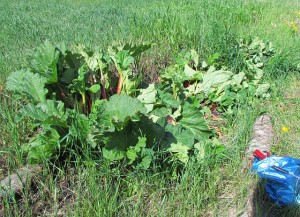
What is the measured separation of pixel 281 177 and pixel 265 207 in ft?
0.75

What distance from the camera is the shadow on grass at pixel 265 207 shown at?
80.4 inches

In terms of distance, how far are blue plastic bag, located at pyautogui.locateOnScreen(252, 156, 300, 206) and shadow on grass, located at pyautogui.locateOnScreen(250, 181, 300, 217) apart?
0.11ft

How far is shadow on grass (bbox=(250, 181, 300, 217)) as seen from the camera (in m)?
2.04

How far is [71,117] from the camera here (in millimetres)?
2141

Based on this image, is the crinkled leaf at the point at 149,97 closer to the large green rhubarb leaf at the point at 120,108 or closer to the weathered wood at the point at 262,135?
the large green rhubarb leaf at the point at 120,108

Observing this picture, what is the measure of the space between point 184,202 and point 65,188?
2.56 feet

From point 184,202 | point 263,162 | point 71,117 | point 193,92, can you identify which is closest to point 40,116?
point 71,117

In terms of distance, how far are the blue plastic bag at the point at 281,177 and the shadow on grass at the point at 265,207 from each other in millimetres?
35

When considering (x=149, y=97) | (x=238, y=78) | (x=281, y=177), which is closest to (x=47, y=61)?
(x=149, y=97)

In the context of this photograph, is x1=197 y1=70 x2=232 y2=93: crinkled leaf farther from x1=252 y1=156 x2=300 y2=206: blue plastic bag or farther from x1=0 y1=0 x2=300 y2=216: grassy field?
x1=252 y1=156 x2=300 y2=206: blue plastic bag

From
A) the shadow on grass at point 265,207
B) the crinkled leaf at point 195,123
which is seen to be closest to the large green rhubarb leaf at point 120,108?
the crinkled leaf at point 195,123

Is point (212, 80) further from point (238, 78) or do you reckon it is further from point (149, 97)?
point (149, 97)

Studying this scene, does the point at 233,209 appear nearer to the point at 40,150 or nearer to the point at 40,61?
the point at 40,150

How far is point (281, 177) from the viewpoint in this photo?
2.13 metres
